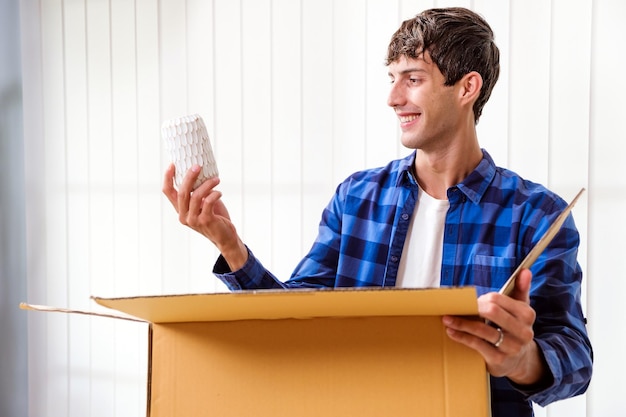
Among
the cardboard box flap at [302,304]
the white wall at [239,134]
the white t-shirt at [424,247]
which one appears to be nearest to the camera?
the cardboard box flap at [302,304]

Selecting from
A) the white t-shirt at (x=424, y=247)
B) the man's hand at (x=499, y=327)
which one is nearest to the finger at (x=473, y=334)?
the man's hand at (x=499, y=327)

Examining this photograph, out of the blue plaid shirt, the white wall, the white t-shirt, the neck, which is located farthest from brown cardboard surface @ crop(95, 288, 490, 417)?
the white wall

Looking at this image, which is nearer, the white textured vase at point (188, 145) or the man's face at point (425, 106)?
the white textured vase at point (188, 145)

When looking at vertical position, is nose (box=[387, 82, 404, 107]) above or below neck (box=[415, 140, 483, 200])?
above

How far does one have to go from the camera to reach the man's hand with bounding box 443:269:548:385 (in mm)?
689

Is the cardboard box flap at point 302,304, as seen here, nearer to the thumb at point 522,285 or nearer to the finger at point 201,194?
the thumb at point 522,285

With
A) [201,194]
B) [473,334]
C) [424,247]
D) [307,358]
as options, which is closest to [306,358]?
[307,358]

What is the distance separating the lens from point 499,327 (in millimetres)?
714

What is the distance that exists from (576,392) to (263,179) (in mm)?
1275

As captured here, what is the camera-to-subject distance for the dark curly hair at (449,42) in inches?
49.6

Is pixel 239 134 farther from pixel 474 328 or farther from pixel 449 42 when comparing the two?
pixel 474 328

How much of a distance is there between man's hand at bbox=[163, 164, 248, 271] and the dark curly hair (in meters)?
0.44

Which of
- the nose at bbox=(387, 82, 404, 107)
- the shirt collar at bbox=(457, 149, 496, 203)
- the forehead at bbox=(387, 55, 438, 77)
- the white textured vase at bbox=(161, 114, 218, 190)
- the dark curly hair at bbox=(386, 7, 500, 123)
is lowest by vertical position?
the shirt collar at bbox=(457, 149, 496, 203)

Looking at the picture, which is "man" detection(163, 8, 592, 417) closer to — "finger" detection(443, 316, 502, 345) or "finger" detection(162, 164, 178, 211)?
"finger" detection(162, 164, 178, 211)
